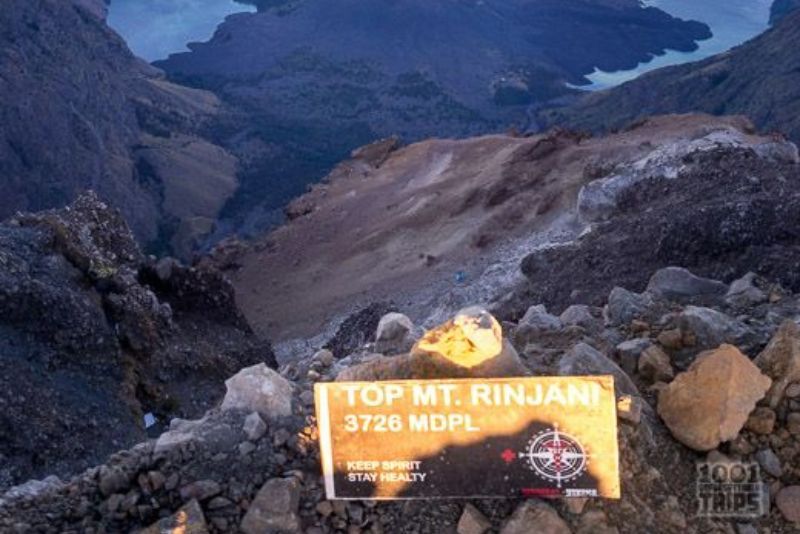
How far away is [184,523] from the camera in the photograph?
449 cm

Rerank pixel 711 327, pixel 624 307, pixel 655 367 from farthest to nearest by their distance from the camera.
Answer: pixel 624 307 < pixel 711 327 < pixel 655 367

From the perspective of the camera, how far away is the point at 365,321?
59.6 feet

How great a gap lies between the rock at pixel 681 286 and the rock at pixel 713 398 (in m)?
1.99

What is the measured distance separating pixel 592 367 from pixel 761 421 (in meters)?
0.87

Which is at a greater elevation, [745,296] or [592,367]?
[745,296]

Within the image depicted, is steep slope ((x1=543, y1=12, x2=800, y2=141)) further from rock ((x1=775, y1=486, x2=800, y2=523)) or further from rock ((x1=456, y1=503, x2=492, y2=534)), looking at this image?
rock ((x1=456, y1=503, x2=492, y2=534))

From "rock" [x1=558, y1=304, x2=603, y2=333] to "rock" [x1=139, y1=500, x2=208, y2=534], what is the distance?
2.70 m

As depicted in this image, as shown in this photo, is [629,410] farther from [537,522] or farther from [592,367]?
[537,522]

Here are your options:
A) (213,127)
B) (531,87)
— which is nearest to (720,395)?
(213,127)

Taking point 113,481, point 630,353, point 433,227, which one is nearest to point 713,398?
point 630,353

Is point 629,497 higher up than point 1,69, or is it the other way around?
point 1,69

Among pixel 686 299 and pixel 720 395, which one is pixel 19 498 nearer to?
pixel 720 395

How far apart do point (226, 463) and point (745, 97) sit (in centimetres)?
4278

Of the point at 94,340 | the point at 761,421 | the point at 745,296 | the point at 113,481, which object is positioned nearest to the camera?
the point at 113,481
